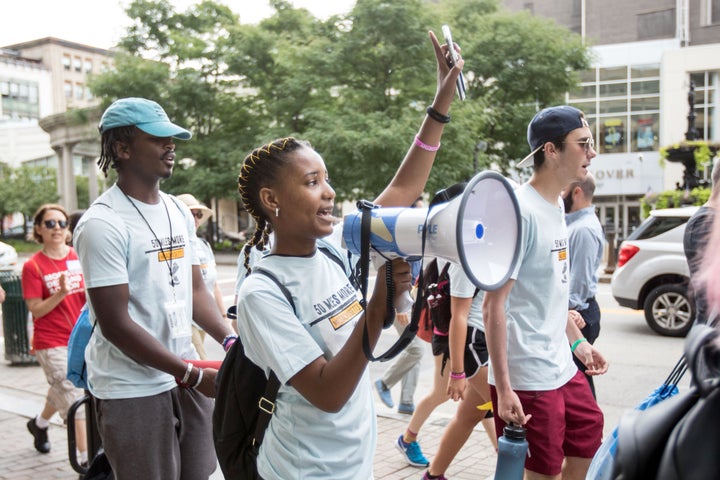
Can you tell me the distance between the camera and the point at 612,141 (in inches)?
1469

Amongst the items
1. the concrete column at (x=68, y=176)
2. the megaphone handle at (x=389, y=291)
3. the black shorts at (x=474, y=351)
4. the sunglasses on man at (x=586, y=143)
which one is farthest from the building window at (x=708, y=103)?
the megaphone handle at (x=389, y=291)

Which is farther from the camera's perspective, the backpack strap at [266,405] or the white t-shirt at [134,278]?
the white t-shirt at [134,278]

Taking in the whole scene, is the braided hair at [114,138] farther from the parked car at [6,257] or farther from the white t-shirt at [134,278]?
the parked car at [6,257]

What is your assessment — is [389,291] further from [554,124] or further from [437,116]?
[554,124]

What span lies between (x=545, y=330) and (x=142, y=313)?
1.69 metres

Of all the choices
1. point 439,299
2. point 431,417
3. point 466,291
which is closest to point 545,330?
point 466,291

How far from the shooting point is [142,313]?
2686 millimetres

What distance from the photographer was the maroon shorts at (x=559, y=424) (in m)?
2.95

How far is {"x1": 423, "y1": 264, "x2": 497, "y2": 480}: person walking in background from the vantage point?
3682 mm

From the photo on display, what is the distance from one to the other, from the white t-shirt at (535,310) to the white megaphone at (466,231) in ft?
4.30

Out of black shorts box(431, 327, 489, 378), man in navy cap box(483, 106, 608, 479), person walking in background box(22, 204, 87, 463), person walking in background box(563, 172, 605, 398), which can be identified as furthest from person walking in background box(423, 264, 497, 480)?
person walking in background box(22, 204, 87, 463)

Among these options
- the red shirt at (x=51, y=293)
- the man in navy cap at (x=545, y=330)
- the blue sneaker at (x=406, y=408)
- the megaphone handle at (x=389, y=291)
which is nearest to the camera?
the megaphone handle at (x=389, y=291)

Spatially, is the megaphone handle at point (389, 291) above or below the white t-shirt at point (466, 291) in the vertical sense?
above

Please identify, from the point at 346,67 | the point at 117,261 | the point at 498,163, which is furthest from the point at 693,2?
the point at 117,261
